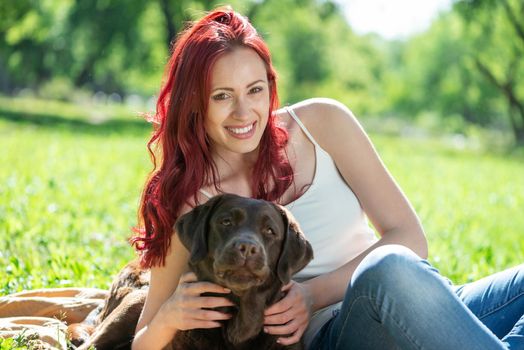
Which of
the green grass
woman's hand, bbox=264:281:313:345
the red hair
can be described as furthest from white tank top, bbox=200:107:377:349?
the green grass

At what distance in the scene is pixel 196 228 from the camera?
146 inches

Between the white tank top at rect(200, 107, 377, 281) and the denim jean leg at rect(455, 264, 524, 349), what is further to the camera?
the white tank top at rect(200, 107, 377, 281)

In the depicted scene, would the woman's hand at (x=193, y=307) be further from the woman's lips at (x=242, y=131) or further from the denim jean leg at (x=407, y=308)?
the woman's lips at (x=242, y=131)

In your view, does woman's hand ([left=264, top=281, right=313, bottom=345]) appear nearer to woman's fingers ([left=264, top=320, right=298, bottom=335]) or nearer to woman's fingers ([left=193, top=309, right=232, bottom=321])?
woman's fingers ([left=264, top=320, right=298, bottom=335])

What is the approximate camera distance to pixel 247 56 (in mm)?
4090

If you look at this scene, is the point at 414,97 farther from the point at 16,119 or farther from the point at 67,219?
the point at 67,219

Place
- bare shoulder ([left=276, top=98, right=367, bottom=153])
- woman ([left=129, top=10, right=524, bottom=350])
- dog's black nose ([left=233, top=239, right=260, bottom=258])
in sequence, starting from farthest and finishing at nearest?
bare shoulder ([left=276, top=98, right=367, bottom=153]) < woman ([left=129, top=10, right=524, bottom=350]) < dog's black nose ([left=233, top=239, right=260, bottom=258])

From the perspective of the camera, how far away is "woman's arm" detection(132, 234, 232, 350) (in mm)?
3658

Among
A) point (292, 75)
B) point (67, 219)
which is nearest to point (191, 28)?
point (67, 219)

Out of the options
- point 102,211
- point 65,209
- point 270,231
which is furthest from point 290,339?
point 102,211

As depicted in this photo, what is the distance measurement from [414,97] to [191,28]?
72010 millimetres

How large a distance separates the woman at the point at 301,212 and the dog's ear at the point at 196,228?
0.17m

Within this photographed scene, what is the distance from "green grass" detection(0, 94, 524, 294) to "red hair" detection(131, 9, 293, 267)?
2132mm

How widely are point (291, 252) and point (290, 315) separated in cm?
33
